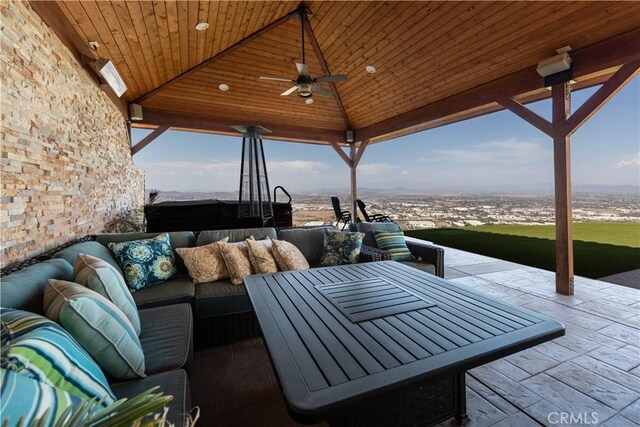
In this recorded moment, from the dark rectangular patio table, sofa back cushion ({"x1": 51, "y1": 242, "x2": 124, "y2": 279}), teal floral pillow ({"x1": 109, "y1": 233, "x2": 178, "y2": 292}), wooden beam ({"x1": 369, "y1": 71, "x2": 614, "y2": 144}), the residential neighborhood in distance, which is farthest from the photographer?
the residential neighborhood in distance

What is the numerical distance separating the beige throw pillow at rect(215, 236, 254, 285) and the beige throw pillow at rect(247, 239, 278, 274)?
51 mm

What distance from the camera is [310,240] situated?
335 cm

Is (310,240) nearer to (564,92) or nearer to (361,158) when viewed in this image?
(564,92)

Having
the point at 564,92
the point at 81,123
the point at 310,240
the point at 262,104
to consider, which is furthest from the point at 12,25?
the point at 564,92

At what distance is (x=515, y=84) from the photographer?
3.93 m

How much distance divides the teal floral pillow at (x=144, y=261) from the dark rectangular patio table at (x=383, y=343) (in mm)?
1200

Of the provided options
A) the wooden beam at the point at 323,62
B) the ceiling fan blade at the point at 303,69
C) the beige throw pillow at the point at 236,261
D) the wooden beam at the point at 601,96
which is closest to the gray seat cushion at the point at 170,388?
the beige throw pillow at the point at 236,261

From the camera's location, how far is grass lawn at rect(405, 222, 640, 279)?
4.59 m

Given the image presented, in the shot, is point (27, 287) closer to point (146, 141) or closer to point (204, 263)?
point (204, 263)

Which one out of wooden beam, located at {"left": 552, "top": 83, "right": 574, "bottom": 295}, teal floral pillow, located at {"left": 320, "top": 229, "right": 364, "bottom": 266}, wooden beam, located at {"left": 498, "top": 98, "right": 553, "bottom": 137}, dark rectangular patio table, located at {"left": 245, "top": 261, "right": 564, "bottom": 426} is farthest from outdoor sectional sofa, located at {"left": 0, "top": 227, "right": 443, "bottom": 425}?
wooden beam, located at {"left": 498, "top": 98, "right": 553, "bottom": 137}

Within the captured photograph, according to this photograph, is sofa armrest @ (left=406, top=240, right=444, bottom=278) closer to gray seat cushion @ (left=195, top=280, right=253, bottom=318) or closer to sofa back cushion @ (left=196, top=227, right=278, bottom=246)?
sofa back cushion @ (left=196, top=227, right=278, bottom=246)

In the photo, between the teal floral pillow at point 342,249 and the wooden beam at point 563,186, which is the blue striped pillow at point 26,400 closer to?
the teal floral pillow at point 342,249

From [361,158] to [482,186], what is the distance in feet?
15.9

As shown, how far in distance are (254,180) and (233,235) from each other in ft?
9.14
